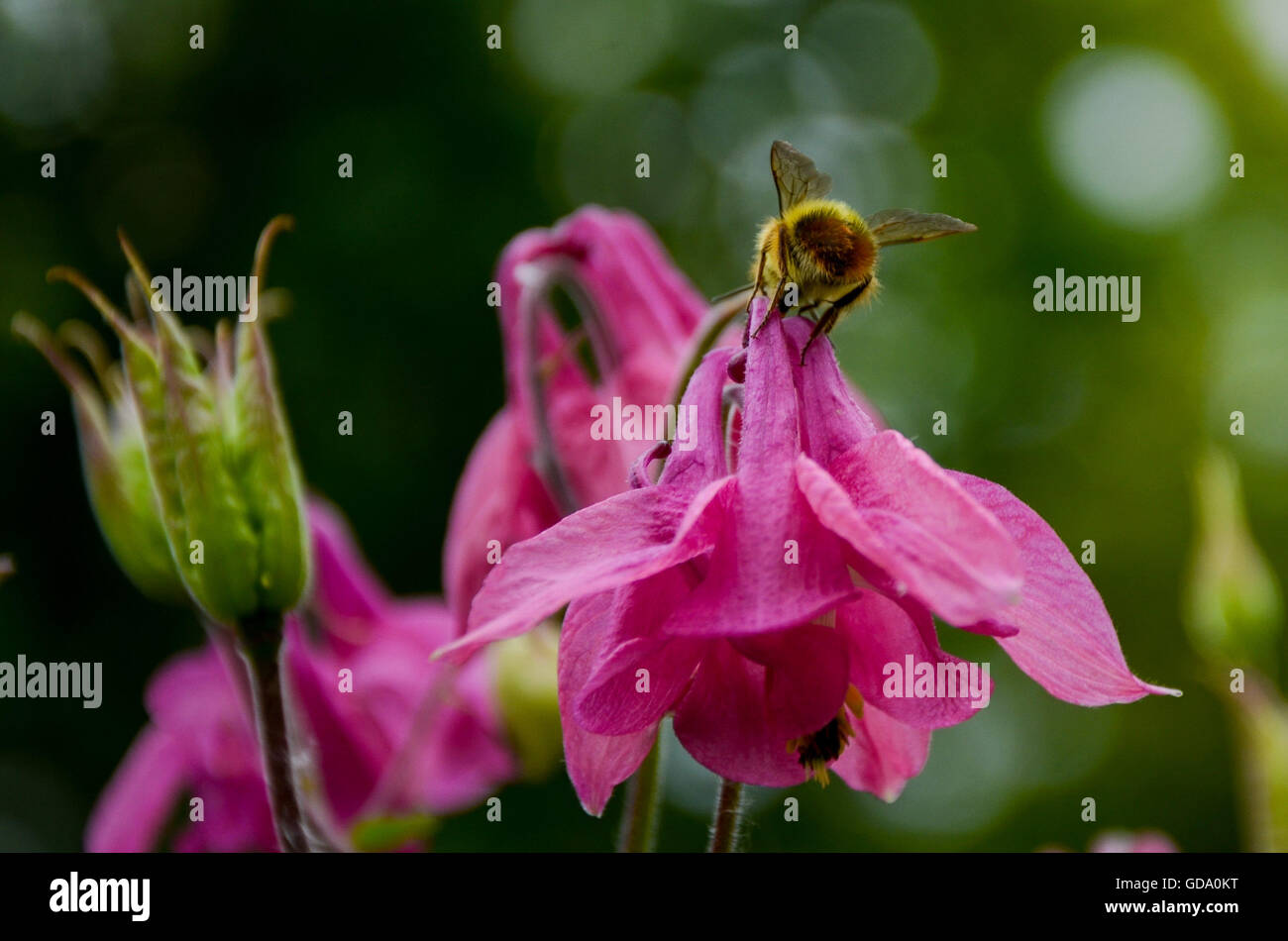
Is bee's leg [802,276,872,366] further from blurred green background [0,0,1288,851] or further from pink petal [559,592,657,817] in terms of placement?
blurred green background [0,0,1288,851]

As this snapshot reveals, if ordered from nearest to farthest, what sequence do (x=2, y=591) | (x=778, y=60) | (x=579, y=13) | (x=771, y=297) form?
(x=771, y=297) → (x=2, y=591) → (x=579, y=13) → (x=778, y=60)

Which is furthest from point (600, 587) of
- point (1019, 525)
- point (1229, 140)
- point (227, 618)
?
point (1229, 140)

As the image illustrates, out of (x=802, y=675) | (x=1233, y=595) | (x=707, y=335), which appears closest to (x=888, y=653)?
(x=802, y=675)

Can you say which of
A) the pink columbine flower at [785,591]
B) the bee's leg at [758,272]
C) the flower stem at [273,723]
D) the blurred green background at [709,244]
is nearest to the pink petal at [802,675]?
the pink columbine flower at [785,591]

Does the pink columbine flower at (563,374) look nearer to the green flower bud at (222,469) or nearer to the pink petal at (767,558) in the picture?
the green flower bud at (222,469)

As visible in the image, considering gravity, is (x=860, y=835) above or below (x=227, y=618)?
below

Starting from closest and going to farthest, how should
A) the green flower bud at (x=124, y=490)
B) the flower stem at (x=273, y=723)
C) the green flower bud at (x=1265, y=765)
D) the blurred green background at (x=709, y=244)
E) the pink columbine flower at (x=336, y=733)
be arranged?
the flower stem at (x=273, y=723) → the green flower bud at (x=124, y=490) → the green flower bud at (x=1265, y=765) → the pink columbine flower at (x=336, y=733) → the blurred green background at (x=709, y=244)
